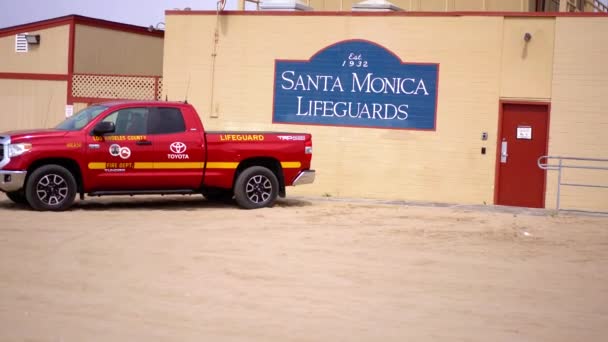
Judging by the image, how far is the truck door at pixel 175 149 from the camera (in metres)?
16.2

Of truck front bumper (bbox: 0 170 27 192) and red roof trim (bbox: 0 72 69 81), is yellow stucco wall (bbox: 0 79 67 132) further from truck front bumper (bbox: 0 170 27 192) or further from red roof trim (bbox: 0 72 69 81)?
truck front bumper (bbox: 0 170 27 192)

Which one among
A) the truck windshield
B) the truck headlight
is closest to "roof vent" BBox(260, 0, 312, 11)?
the truck windshield

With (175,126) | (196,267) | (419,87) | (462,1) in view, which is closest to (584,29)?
(419,87)

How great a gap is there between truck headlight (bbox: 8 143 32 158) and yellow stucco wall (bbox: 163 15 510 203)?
21.6 feet

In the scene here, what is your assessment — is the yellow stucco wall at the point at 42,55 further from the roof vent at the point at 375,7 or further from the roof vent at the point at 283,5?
the roof vent at the point at 375,7

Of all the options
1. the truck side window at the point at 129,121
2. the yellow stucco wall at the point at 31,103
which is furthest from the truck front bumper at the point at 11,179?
the yellow stucco wall at the point at 31,103

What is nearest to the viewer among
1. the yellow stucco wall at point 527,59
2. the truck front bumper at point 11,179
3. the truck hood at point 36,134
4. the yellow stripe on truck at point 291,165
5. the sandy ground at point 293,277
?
the sandy ground at point 293,277

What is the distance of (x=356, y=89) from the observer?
A: 2050 cm

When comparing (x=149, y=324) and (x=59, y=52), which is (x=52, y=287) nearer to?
(x=149, y=324)

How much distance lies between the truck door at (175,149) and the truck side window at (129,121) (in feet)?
0.52

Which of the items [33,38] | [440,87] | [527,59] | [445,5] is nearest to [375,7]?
[440,87]

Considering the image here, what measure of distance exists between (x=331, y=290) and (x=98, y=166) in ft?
22.6

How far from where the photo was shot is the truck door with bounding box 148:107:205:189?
16219mm

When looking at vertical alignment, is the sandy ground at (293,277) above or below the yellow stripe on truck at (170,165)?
below
